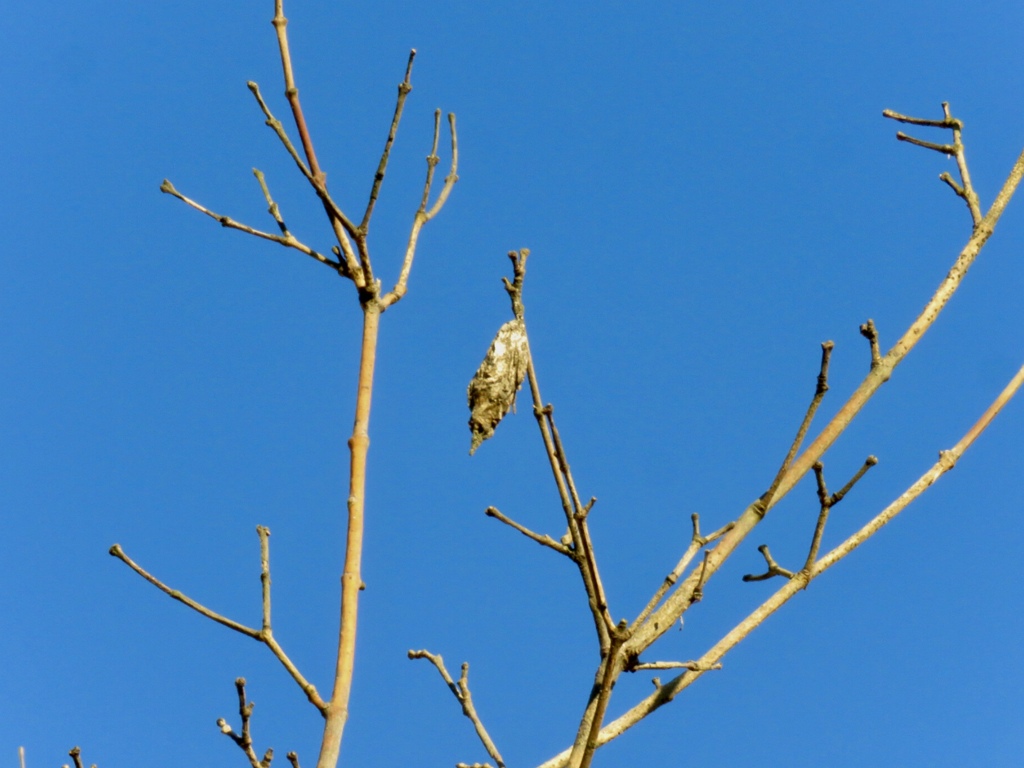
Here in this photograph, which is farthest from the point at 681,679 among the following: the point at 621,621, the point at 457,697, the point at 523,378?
the point at 523,378

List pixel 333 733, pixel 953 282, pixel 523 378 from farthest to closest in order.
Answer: pixel 523 378 → pixel 953 282 → pixel 333 733

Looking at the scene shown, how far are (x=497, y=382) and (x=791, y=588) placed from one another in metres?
1.26

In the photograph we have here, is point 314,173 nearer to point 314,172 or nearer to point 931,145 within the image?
Result: point 314,172

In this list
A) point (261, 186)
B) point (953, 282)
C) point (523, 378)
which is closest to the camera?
point (953, 282)

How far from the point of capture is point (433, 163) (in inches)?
128

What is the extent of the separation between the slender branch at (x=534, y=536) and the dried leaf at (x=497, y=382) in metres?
0.46

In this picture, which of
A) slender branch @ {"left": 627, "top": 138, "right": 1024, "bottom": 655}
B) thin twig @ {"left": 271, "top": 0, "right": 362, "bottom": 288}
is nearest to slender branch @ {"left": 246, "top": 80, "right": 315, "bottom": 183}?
thin twig @ {"left": 271, "top": 0, "right": 362, "bottom": 288}

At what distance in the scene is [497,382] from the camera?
3539 mm

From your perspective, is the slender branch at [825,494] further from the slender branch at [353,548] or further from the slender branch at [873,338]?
the slender branch at [353,548]

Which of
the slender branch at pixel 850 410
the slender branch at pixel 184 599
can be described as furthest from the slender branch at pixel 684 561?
the slender branch at pixel 184 599

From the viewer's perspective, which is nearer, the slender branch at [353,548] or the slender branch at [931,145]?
the slender branch at [353,548]

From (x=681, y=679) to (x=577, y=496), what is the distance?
0.58 m

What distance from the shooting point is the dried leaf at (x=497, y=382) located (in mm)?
3268

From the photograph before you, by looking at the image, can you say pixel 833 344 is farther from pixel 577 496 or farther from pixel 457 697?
pixel 457 697
